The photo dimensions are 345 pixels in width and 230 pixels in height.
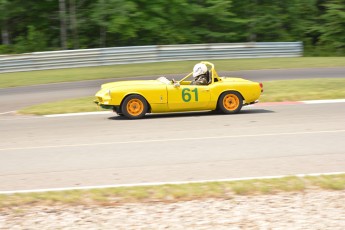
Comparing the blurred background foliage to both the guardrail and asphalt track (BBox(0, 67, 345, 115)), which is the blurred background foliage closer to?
the guardrail

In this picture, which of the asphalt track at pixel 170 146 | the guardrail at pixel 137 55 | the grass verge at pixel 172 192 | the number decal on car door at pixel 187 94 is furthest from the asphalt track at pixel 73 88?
the grass verge at pixel 172 192

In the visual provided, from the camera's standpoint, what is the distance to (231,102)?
1354 cm

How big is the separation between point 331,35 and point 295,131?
2515 cm

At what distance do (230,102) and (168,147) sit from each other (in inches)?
164

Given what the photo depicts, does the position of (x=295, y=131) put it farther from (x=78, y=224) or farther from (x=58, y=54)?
(x=58, y=54)

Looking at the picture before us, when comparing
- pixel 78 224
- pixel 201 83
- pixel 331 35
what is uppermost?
pixel 331 35

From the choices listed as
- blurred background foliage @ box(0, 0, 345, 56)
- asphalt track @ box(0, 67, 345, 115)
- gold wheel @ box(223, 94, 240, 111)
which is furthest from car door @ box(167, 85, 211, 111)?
blurred background foliage @ box(0, 0, 345, 56)

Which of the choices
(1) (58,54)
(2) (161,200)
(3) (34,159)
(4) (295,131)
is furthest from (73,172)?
(1) (58,54)

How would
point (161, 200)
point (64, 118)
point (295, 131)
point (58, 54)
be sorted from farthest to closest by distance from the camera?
point (58, 54)
point (64, 118)
point (295, 131)
point (161, 200)

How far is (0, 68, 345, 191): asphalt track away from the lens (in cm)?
781

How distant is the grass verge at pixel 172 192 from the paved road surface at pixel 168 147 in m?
0.61

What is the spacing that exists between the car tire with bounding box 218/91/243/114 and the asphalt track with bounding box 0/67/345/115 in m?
6.15

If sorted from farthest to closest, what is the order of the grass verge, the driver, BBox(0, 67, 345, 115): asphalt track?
1. BBox(0, 67, 345, 115): asphalt track
2. the driver
3. the grass verge

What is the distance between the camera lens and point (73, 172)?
8.04 metres
